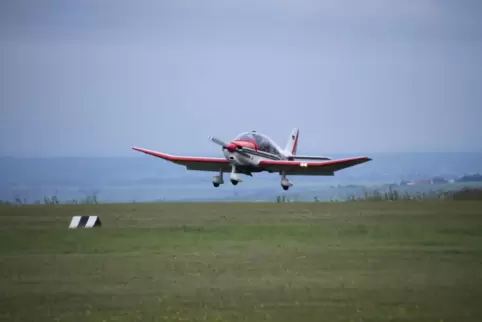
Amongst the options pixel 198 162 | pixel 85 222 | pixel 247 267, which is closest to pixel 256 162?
pixel 198 162

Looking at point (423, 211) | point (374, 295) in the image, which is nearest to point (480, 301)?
point (374, 295)

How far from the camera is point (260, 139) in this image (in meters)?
35.2

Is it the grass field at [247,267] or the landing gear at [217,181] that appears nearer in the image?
the grass field at [247,267]

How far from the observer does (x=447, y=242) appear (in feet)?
71.9

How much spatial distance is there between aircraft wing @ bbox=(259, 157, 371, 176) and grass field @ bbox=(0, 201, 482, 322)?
4753mm

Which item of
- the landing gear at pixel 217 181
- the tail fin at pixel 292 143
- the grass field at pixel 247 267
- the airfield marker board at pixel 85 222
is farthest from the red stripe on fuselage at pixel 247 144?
the airfield marker board at pixel 85 222

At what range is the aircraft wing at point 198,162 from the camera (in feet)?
118

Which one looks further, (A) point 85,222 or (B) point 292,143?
(B) point 292,143

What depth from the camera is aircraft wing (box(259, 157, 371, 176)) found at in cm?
3356

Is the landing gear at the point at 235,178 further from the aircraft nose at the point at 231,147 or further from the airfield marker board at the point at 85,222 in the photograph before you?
the airfield marker board at the point at 85,222

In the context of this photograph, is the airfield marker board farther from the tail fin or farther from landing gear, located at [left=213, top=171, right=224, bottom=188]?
the tail fin

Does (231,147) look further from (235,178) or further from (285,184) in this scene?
(285,184)

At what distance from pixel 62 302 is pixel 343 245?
755 cm

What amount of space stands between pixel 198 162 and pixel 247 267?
17.9 m
